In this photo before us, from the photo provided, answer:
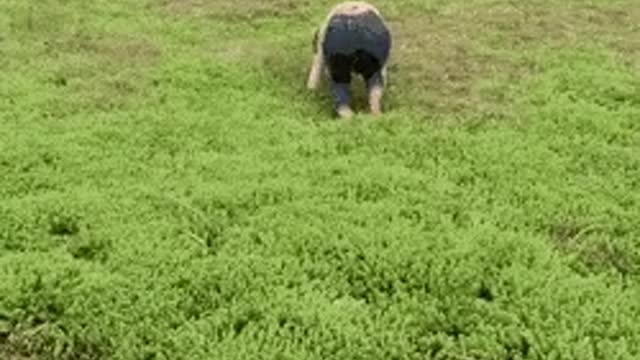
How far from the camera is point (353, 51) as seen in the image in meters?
11.6

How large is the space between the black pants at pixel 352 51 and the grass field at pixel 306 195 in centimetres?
28

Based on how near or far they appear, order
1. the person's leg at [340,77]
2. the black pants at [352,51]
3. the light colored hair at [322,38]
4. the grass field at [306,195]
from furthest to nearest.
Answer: the light colored hair at [322,38], the black pants at [352,51], the person's leg at [340,77], the grass field at [306,195]

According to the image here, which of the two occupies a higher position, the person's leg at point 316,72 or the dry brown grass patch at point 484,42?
the person's leg at point 316,72

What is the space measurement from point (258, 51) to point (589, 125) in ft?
12.7

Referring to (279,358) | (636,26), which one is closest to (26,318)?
(279,358)

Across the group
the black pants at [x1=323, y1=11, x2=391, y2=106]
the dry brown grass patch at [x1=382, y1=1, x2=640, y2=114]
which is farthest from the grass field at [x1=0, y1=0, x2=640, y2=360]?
the black pants at [x1=323, y1=11, x2=391, y2=106]

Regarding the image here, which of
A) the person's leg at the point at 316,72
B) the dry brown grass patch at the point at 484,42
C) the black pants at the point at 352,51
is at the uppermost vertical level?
the black pants at the point at 352,51

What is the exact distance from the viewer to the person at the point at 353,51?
11.6 m

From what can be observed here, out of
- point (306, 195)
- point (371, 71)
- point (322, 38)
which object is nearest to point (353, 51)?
point (371, 71)

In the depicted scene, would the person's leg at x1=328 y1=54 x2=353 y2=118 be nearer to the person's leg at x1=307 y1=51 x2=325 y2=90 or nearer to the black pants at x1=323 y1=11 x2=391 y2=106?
the black pants at x1=323 y1=11 x2=391 y2=106

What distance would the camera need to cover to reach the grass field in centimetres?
765

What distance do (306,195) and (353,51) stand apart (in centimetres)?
264

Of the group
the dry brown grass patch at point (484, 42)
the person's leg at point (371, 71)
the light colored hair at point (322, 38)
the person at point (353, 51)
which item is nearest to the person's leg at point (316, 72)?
the light colored hair at point (322, 38)

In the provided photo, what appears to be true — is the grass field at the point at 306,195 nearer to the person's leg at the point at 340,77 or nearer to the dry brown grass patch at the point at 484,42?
the dry brown grass patch at the point at 484,42
